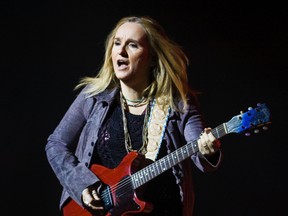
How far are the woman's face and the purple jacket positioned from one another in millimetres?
136

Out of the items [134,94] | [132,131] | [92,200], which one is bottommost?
[92,200]

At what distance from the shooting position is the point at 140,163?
87.7 inches

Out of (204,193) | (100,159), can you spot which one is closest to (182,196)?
(100,159)

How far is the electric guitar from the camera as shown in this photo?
76.7 inches

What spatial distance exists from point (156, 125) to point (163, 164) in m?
0.21

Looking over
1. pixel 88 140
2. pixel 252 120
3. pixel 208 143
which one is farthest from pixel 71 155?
pixel 252 120

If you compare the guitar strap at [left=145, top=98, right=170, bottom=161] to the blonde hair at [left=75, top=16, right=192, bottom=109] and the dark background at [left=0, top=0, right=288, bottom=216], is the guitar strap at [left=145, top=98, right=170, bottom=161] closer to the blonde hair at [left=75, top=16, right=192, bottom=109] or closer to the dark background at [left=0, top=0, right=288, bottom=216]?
the blonde hair at [left=75, top=16, right=192, bottom=109]

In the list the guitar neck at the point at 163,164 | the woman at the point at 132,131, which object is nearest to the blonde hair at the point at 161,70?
the woman at the point at 132,131

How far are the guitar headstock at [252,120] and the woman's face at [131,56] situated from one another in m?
0.58

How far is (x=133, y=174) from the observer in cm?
221

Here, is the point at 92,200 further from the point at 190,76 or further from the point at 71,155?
the point at 190,76

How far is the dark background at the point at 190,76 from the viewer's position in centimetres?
294

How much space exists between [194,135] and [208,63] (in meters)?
0.98

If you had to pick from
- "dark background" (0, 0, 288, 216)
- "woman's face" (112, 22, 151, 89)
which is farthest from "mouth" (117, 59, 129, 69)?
"dark background" (0, 0, 288, 216)
